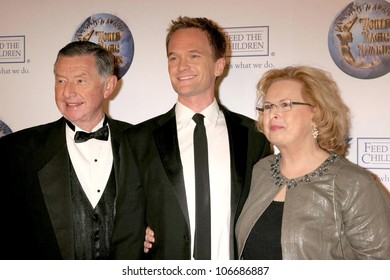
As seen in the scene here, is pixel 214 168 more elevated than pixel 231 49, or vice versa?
pixel 231 49

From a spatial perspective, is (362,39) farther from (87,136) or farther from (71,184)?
(71,184)

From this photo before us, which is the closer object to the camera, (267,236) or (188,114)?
(267,236)

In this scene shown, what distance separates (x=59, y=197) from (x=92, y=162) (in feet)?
0.67

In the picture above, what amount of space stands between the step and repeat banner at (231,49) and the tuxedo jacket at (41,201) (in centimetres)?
64

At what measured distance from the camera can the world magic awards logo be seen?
2236 mm

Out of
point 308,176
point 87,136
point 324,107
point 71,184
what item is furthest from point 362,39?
point 71,184

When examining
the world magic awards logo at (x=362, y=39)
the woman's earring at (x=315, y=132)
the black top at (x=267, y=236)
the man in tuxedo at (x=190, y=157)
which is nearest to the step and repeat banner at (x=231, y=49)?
the world magic awards logo at (x=362, y=39)

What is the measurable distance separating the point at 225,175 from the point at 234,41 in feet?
2.87

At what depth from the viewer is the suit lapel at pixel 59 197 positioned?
1822 millimetres

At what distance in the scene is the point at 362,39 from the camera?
2.25m

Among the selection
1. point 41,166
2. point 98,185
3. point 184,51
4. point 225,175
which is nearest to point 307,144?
point 225,175

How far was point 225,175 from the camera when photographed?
182cm

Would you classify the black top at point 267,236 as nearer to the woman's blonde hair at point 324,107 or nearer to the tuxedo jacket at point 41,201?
the woman's blonde hair at point 324,107
